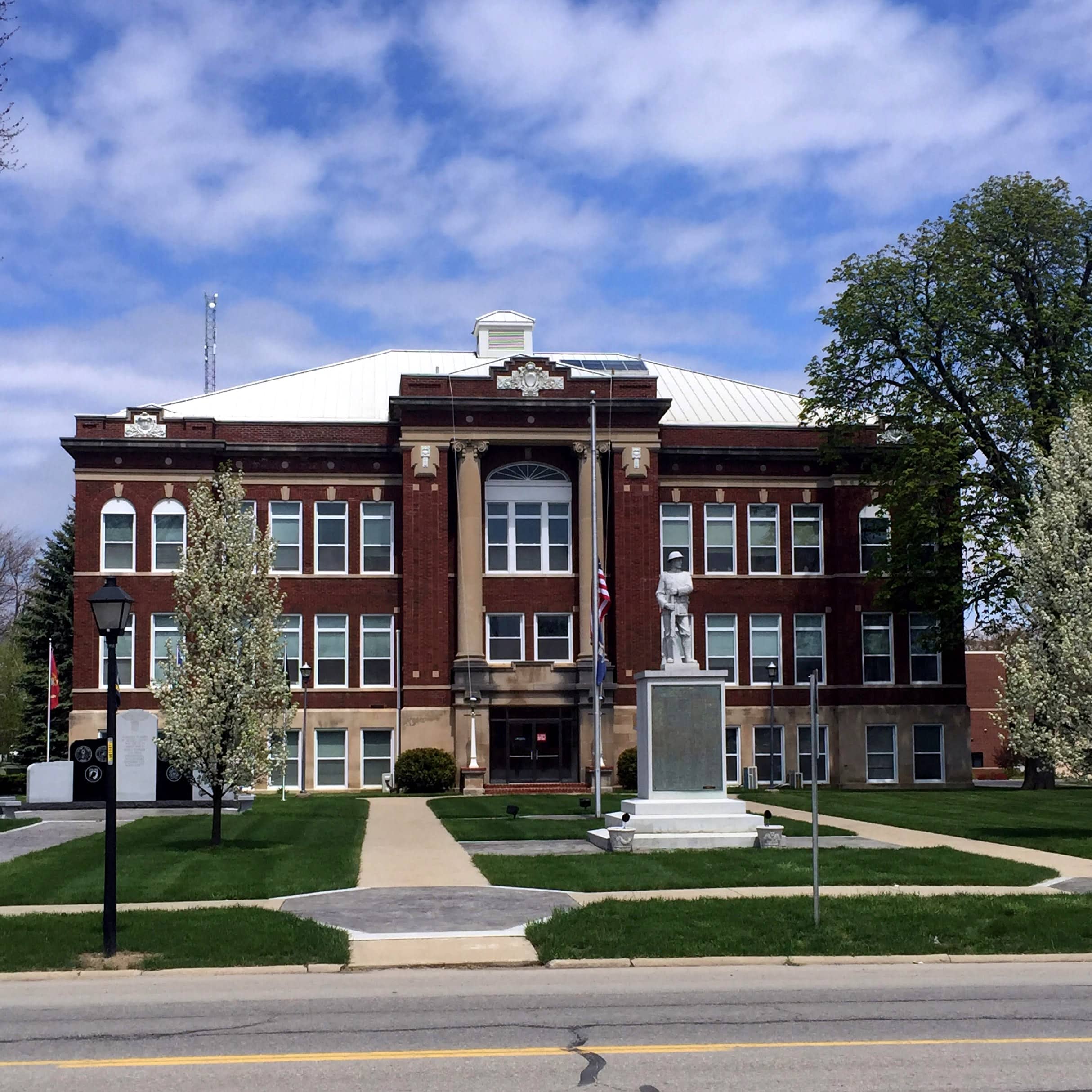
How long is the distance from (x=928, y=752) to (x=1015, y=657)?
Answer: 23.5 m

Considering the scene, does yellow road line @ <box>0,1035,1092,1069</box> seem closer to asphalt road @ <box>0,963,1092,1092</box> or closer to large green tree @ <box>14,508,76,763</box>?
asphalt road @ <box>0,963,1092,1092</box>

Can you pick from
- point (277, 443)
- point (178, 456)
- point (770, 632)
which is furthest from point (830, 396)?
point (178, 456)

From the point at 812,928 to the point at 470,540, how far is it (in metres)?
33.7

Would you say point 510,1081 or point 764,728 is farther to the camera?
point 764,728

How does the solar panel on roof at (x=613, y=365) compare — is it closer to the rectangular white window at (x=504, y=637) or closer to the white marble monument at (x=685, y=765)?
the rectangular white window at (x=504, y=637)

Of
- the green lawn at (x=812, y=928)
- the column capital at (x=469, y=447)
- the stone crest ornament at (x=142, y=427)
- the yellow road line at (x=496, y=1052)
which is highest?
the stone crest ornament at (x=142, y=427)

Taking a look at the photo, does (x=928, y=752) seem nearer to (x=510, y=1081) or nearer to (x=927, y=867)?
(x=927, y=867)

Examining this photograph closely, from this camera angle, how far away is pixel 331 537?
5119 cm

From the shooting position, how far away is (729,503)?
5266 cm

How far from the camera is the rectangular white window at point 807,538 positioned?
5297 cm

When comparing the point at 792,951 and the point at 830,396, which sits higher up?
the point at 830,396

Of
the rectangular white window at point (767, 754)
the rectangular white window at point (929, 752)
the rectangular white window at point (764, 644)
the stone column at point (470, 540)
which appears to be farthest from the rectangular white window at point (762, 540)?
the stone column at point (470, 540)

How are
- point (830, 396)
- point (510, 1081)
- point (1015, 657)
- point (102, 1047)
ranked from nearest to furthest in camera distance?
point (510, 1081)
point (102, 1047)
point (1015, 657)
point (830, 396)

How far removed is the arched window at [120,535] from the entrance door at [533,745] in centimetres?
1391
